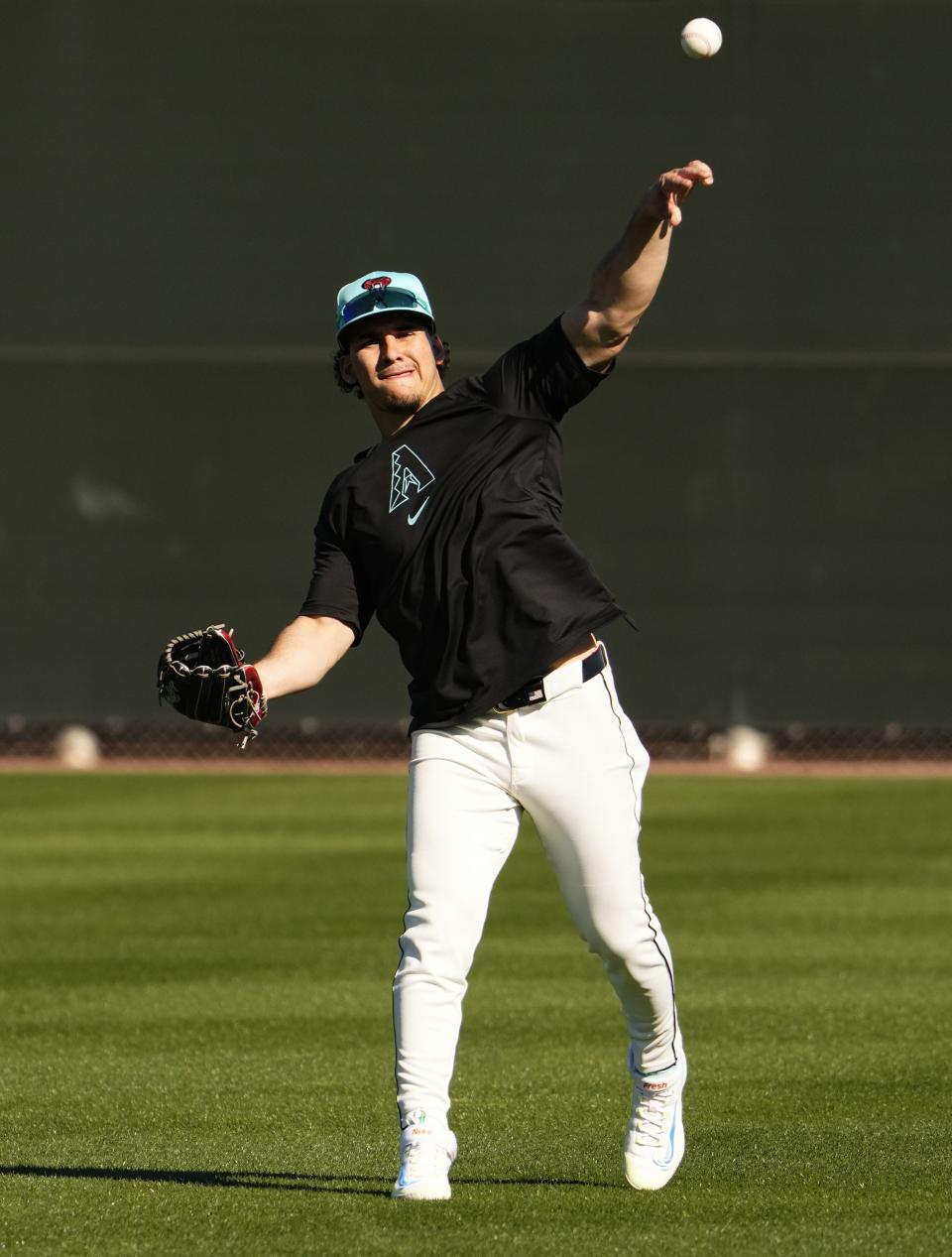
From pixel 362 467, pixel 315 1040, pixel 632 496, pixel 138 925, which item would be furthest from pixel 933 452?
pixel 362 467

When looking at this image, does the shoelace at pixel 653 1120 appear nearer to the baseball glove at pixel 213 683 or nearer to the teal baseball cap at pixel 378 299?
the baseball glove at pixel 213 683

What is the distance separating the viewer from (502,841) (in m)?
5.04

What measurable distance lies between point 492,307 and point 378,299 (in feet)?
46.1

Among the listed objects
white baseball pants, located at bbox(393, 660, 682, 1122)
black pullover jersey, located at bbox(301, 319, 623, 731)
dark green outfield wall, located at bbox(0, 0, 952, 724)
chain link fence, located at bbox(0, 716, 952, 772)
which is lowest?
white baseball pants, located at bbox(393, 660, 682, 1122)

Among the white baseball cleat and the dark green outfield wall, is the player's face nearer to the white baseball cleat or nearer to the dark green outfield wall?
the white baseball cleat

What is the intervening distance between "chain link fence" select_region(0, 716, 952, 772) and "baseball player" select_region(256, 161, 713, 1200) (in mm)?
13377

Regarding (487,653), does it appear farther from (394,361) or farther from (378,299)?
(378,299)

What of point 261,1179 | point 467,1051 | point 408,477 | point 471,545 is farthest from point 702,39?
point 467,1051

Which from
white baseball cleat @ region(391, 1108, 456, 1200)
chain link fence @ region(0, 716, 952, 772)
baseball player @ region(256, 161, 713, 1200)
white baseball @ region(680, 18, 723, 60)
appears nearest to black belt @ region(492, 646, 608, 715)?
baseball player @ region(256, 161, 713, 1200)

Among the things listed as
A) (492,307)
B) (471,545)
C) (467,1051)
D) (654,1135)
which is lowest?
(654,1135)

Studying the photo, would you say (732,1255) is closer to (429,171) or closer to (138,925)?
(138,925)

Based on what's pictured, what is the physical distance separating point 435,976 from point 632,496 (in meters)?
14.2

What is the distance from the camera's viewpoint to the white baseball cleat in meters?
4.88

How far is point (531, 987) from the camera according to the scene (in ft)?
28.1
